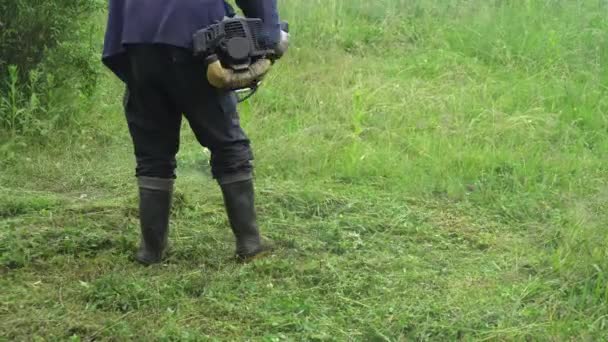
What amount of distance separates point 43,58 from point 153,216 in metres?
2.84

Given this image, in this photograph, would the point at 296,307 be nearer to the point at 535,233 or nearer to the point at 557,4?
the point at 535,233

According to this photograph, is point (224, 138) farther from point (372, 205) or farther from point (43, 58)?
point (43, 58)

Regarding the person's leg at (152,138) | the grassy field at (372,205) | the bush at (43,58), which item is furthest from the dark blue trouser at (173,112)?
the bush at (43,58)

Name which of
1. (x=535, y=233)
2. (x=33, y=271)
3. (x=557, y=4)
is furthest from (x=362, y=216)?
(x=557, y=4)

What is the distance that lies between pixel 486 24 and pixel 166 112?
16.8 feet

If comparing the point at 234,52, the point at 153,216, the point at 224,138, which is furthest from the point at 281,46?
the point at 153,216

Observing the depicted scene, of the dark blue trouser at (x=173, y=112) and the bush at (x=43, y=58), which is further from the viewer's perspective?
the bush at (x=43, y=58)

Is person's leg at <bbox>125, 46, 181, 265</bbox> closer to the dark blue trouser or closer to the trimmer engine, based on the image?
the dark blue trouser

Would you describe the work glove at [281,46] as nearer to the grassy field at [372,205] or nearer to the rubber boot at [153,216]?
the rubber boot at [153,216]

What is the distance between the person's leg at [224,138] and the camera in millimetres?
4008

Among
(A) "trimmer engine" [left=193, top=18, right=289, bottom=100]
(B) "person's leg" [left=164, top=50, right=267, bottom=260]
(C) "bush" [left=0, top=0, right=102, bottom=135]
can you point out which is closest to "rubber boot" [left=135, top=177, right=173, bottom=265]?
(B) "person's leg" [left=164, top=50, right=267, bottom=260]

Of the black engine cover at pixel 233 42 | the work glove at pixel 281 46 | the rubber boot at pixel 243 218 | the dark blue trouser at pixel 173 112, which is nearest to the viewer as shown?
the black engine cover at pixel 233 42

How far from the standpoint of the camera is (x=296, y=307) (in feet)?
12.9

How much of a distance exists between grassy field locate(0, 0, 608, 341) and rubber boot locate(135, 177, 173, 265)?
91 mm
